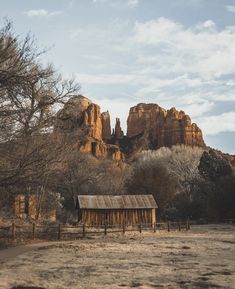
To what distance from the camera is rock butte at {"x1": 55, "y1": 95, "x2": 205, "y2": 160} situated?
136 metres

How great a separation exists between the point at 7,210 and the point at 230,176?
33211mm

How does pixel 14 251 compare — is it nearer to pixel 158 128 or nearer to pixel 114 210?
pixel 114 210

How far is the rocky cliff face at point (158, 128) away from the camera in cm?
14588

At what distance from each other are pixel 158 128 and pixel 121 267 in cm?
13827

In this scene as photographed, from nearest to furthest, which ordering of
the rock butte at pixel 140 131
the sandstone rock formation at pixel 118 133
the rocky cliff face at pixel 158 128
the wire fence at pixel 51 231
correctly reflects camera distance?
the wire fence at pixel 51 231, the rock butte at pixel 140 131, the rocky cliff face at pixel 158 128, the sandstone rock formation at pixel 118 133

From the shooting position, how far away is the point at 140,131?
160625 mm

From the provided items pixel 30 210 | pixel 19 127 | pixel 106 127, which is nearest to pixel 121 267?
pixel 19 127

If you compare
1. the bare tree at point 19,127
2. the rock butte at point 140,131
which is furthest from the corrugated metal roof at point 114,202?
the rock butte at point 140,131

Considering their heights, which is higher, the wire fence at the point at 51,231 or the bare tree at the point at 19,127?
the bare tree at the point at 19,127

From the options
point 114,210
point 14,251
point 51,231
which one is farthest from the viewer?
point 114,210

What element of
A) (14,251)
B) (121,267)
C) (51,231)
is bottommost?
(121,267)

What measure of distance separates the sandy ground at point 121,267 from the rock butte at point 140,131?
97.9 metres

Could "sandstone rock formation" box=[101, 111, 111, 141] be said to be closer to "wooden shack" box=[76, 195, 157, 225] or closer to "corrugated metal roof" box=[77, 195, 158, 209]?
"corrugated metal roof" box=[77, 195, 158, 209]

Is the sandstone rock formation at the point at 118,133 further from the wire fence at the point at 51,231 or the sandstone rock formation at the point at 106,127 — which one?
the wire fence at the point at 51,231
